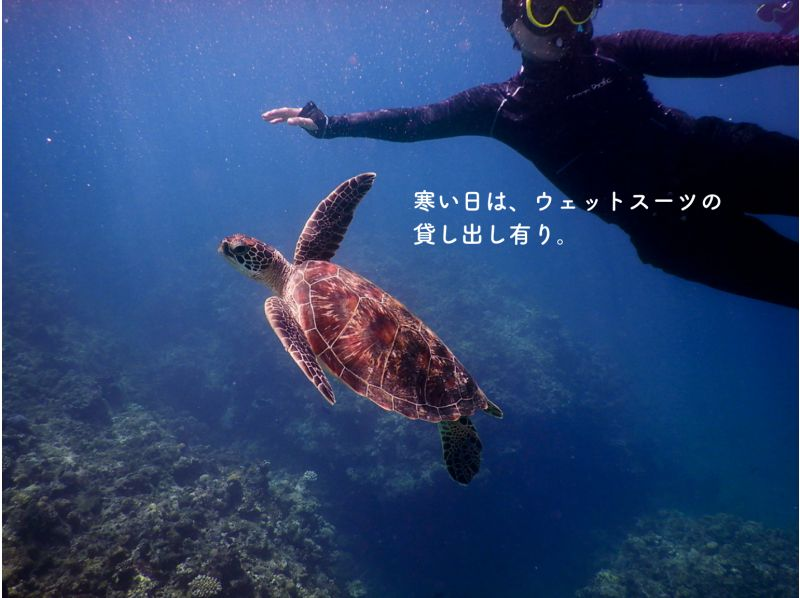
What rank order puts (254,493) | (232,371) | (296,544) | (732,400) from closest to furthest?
(296,544)
(254,493)
(232,371)
(732,400)

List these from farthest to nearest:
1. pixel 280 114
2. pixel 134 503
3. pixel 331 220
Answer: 1. pixel 134 503
2. pixel 331 220
3. pixel 280 114

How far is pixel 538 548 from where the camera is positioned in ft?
37.5

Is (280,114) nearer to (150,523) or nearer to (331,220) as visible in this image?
(331,220)

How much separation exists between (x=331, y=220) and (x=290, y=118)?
1190 millimetres

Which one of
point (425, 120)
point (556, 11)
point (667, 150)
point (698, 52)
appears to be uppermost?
point (556, 11)

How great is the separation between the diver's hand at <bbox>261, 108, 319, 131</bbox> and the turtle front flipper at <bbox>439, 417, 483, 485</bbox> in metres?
3.52

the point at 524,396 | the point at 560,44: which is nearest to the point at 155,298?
the point at 524,396

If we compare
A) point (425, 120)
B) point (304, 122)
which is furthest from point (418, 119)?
point (304, 122)

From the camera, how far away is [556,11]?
3160 mm

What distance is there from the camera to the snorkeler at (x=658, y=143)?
2963 mm

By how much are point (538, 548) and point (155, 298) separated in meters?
23.2

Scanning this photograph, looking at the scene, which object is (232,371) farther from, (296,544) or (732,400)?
(732,400)

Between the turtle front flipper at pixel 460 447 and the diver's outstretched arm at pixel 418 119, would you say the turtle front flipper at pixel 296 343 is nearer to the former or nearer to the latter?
the turtle front flipper at pixel 460 447

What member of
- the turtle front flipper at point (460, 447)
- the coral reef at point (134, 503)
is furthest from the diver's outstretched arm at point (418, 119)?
the coral reef at point (134, 503)
